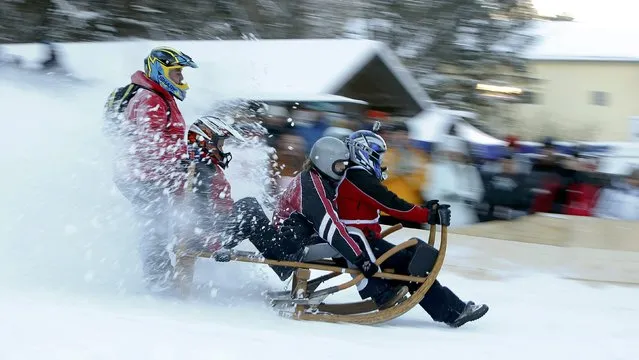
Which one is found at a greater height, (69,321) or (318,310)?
(69,321)

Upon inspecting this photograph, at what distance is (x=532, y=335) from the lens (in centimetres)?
594

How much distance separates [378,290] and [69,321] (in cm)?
214

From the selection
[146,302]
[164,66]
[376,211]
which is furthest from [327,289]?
[164,66]

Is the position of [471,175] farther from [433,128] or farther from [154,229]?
[154,229]

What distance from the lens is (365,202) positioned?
19.8 ft

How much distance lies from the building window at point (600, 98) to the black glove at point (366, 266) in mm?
29120

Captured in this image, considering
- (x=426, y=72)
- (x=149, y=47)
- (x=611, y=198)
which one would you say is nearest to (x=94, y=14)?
(x=149, y=47)

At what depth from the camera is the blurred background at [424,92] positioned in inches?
358

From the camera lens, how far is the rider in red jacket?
233 inches

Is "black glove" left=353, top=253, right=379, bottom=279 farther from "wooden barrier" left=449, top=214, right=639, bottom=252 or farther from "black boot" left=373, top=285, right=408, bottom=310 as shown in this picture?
"wooden barrier" left=449, top=214, right=639, bottom=252

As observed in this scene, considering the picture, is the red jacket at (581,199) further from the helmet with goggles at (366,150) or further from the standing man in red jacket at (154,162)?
the standing man in red jacket at (154,162)

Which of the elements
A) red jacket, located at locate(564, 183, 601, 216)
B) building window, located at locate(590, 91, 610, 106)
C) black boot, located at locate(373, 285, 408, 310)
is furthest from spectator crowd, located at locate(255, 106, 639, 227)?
building window, located at locate(590, 91, 610, 106)

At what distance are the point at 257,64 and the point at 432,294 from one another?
6.10 m

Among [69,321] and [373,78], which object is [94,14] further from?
Result: [69,321]
